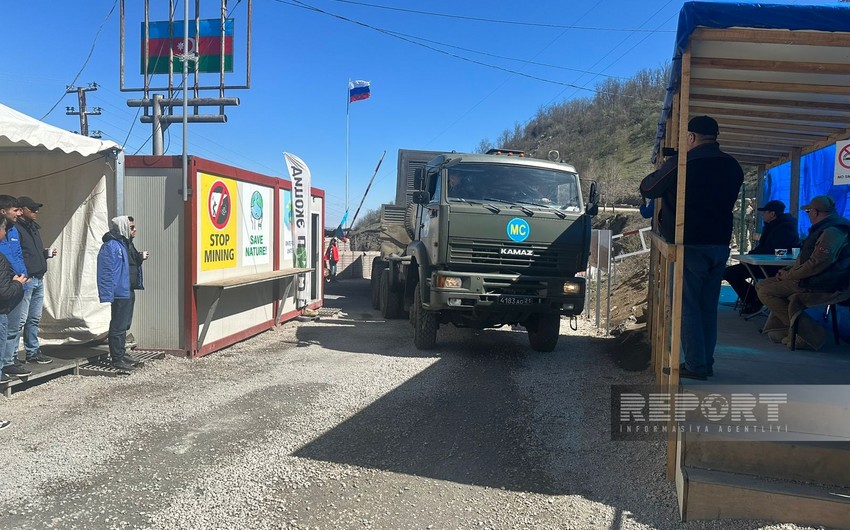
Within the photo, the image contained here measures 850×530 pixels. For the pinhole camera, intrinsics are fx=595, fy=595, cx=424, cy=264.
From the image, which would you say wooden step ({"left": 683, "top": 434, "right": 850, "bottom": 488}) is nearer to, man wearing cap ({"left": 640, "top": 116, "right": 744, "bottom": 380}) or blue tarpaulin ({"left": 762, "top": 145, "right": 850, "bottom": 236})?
man wearing cap ({"left": 640, "top": 116, "right": 744, "bottom": 380})

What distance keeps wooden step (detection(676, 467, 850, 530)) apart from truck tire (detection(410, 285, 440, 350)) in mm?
5069

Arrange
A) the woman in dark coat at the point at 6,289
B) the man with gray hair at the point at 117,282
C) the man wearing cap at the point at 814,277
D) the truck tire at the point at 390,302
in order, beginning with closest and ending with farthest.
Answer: the man wearing cap at the point at 814,277 < the woman in dark coat at the point at 6,289 < the man with gray hair at the point at 117,282 < the truck tire at the point at 390,302

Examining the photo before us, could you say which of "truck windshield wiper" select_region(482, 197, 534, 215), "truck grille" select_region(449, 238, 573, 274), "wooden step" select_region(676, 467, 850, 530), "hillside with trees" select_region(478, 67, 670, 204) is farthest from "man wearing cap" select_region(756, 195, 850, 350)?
"hillside with trees" select_region(478, 67, 670, 204)

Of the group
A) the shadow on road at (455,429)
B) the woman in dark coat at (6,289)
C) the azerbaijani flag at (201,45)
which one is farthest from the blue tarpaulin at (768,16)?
the azerbaijani flag at (201,45)

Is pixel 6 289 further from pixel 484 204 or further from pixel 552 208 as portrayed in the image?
pixel 552 208

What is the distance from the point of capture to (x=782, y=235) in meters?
7.05

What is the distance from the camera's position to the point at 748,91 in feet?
16.9

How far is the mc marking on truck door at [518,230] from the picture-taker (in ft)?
25.0

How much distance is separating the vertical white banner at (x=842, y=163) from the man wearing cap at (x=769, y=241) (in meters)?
0.87

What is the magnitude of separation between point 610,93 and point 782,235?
45606mm

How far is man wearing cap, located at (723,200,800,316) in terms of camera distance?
7.02 meters

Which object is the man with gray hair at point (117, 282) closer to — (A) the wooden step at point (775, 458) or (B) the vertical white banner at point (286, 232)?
(B) the vertical white banner at point (286, 232)

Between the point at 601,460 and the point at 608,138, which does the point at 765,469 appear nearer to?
the point at 601,460

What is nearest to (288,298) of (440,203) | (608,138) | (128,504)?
(440,203)
